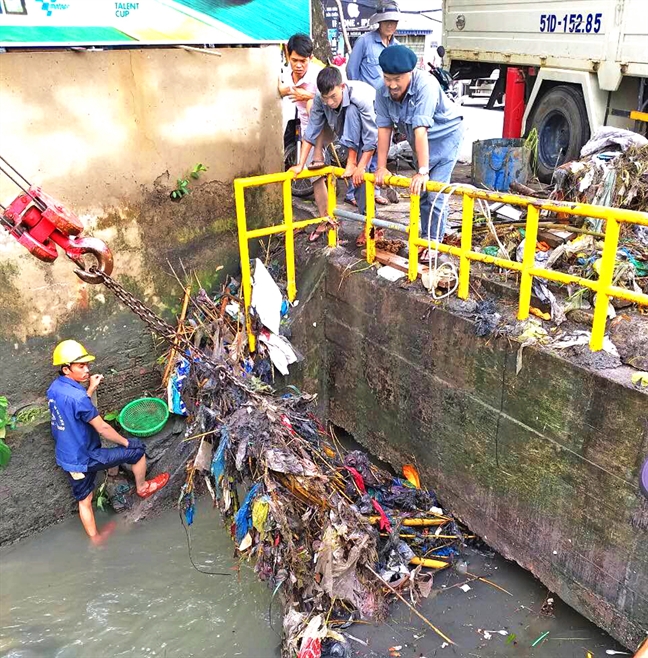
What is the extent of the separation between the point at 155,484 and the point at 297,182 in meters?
4.08

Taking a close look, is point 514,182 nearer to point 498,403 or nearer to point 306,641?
point 498,403

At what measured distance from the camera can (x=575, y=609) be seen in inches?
175

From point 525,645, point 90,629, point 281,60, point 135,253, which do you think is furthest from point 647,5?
point 90,629

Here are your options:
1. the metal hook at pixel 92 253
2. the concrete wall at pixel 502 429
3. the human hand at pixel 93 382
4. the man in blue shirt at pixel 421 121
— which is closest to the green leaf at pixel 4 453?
the human hand at pixel 93 382

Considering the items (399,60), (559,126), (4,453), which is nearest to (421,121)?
(399,60)

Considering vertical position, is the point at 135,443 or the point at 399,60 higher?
the point at 399,60

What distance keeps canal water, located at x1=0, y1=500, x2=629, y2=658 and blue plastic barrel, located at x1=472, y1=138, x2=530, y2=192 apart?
4.58 metres

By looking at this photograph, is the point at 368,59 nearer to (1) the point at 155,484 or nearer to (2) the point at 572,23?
(2) the point at 572,23

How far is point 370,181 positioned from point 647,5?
13.8 feet

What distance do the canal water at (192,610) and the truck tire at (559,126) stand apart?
19.4 ft

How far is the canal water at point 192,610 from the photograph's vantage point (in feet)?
14.5

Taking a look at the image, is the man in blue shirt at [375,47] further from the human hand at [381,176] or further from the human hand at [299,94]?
the human hand at [381,176]

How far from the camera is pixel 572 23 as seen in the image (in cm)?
794

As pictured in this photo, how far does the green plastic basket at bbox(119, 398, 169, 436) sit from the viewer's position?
5.79 meters
